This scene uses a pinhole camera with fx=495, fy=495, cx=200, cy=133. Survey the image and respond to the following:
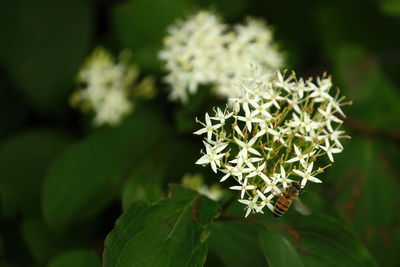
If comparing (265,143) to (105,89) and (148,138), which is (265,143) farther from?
(105,89)

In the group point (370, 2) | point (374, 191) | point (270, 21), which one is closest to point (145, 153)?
point (374, 191)

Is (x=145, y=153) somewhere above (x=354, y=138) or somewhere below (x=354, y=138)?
below

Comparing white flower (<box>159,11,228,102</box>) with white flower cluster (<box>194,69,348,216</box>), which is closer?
white flower cluster (<box>194,69,348,216</box>)

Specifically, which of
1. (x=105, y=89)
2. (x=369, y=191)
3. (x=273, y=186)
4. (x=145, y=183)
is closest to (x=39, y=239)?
(x=145, y=183)

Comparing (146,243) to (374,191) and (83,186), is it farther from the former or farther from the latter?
(374,191)

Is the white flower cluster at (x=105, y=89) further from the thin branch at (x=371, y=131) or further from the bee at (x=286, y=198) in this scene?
the bee at (x=286, y=198)

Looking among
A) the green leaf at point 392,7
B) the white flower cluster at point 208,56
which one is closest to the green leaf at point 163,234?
the white flower cluster at point 208,56

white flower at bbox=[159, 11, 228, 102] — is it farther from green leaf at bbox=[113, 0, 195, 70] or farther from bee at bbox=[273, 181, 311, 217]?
bee at bbox=[273, 181, 311, 217]

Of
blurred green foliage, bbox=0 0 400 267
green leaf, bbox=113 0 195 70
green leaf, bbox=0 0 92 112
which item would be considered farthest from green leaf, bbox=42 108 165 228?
green leaf, bbox=113 0 195 70
